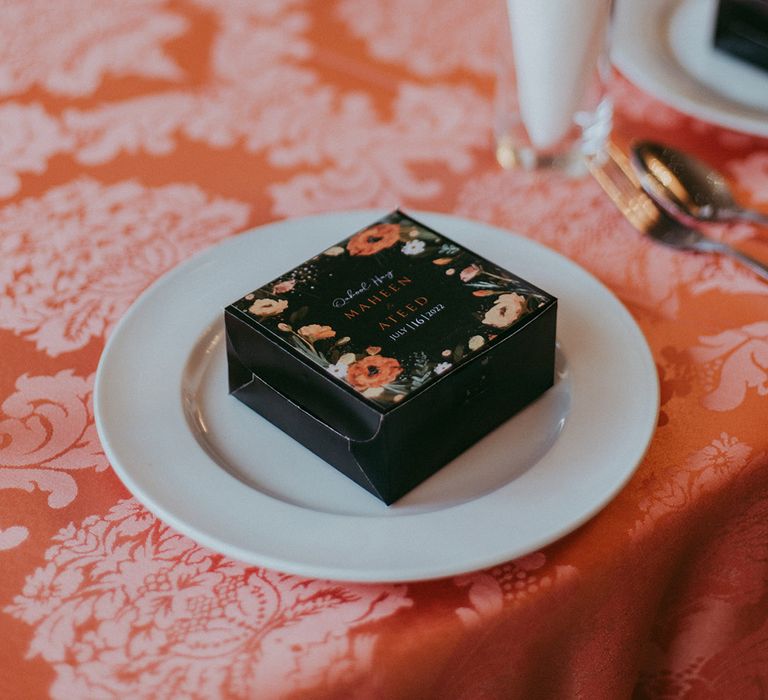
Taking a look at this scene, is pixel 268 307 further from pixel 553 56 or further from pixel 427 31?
pixel 427 31

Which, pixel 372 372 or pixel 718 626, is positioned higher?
pixel 372 372

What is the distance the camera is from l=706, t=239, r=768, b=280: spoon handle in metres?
0.71

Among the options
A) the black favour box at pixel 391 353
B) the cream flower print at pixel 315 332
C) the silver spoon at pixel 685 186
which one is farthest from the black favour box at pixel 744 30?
the cream flower print at pixel 315 332

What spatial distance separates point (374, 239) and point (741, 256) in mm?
274

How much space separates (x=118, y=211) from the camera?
0.79m

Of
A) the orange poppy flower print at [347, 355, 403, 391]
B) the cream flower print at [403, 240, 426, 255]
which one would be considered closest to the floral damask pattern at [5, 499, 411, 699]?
the orange poppy flower print at [347, 355, 403, 391]

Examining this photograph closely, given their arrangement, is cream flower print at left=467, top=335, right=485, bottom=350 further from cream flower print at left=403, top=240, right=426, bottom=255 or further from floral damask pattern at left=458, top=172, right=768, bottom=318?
floral damask pattern at left=458, top=172, right=768, bottom=318

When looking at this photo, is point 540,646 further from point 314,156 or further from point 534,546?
point 314,156

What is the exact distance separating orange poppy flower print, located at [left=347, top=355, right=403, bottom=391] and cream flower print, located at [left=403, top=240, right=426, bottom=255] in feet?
0.32

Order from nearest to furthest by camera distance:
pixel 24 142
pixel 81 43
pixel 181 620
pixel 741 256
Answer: pixel 181 620 → pixel 741 256 → pixel 24 142 → pixel 81 43

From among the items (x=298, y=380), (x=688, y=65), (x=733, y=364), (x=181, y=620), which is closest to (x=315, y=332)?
(x=298, y=380)

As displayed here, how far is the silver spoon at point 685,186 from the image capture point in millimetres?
763

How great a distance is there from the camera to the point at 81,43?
97 cm

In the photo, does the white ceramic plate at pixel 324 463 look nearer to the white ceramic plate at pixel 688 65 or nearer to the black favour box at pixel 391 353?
the black favour box at pixel 391 353
